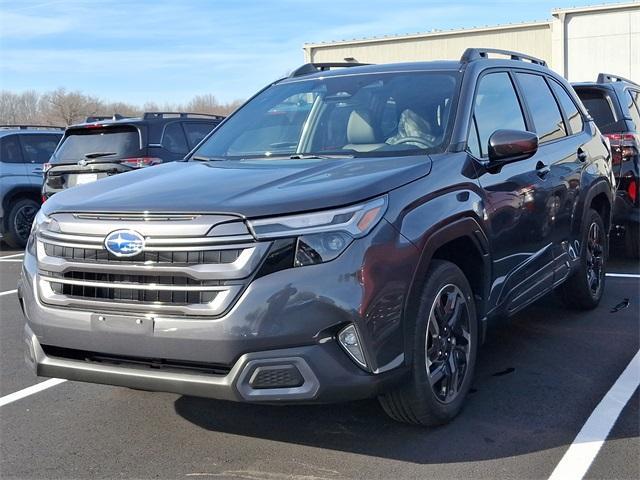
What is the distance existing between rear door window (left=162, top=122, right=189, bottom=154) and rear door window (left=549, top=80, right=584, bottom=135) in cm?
529

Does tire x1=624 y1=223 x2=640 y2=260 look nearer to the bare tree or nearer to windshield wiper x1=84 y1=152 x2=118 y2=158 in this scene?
windshield wiper x1=84 y1=152 x2=118 y2=158

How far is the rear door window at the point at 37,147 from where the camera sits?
39.2 ft

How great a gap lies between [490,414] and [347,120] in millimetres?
1832

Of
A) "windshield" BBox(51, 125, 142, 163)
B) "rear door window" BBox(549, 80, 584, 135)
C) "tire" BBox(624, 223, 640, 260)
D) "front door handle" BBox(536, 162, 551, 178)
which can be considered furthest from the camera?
"windshield" BBox(51, 125, 142, 163)

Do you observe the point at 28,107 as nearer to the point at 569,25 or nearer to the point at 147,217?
the point at 569,25

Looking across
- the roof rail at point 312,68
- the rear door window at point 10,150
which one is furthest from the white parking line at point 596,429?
the rear door window at point 10,150

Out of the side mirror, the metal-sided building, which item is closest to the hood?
the side mirror

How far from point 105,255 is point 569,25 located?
32.8m

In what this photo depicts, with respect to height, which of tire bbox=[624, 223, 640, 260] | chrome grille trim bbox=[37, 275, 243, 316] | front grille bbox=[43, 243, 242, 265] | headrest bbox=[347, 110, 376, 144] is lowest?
tire bbox=[624, 223, 640, 260]

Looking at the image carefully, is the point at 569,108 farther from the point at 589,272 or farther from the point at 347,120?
the point at 347,120

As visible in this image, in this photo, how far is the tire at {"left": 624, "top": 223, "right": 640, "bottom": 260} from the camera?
8250mm

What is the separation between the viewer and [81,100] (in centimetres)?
5191

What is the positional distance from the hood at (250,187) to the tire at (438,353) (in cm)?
54

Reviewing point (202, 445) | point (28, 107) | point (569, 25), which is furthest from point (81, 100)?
point (202, 445)
